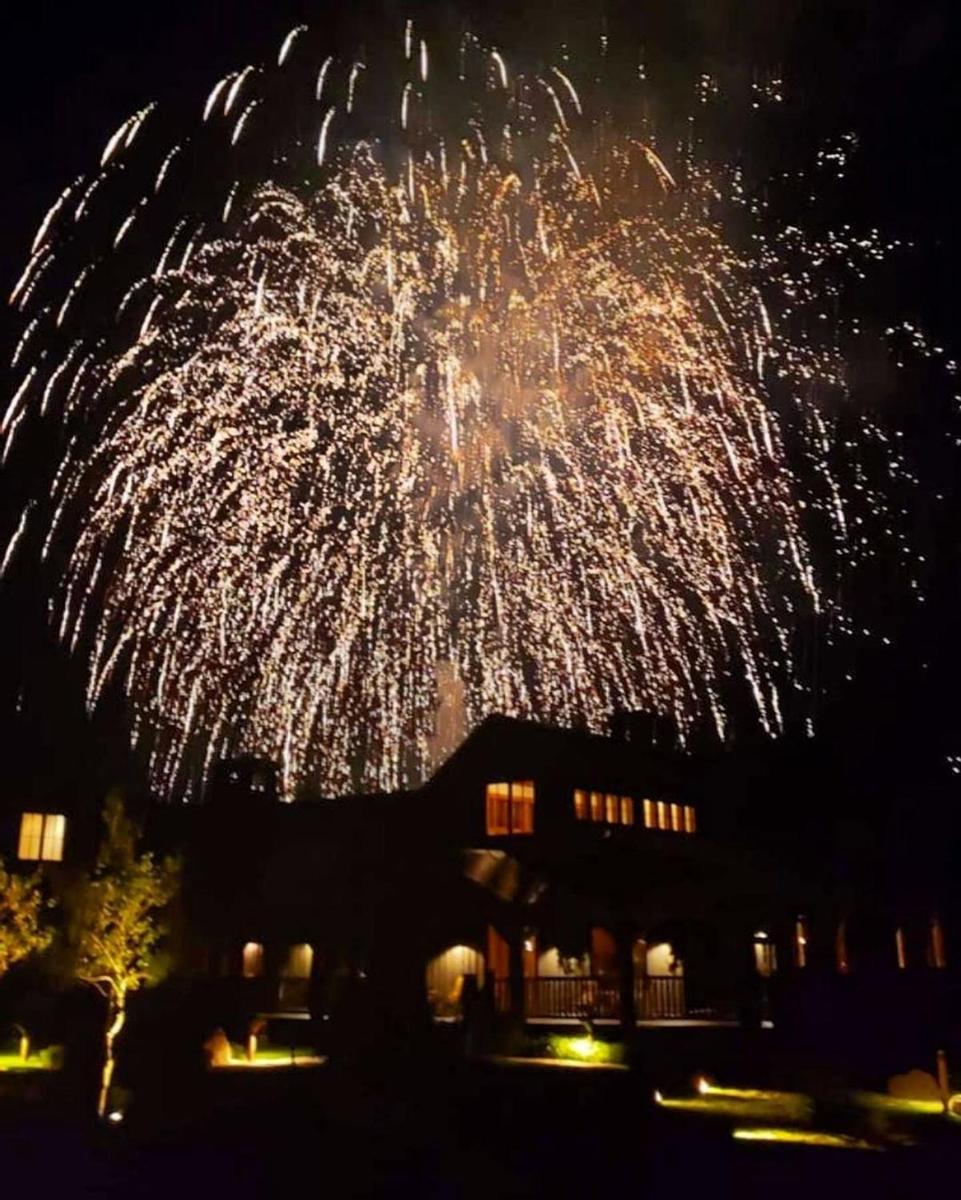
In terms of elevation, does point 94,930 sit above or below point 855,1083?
above

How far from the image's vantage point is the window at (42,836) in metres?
33.5

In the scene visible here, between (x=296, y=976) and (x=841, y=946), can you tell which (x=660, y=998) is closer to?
(x=841, y=946)

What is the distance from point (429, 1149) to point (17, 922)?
10.3 meters

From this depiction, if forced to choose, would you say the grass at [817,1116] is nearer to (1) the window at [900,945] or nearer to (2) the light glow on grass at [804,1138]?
(2) the light glow on grass at [804,1138]

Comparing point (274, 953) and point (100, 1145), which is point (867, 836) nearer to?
Result: point (274, 953)

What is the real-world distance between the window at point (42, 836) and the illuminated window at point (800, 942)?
2048 cm

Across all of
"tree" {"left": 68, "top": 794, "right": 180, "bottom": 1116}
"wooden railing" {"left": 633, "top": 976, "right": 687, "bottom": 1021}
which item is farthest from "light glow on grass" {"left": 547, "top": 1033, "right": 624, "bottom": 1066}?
"tree" {"left": 68, "top": 794, "right": 180, "bottom": 1116}

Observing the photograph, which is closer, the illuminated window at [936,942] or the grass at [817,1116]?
the grass at [817,1116]

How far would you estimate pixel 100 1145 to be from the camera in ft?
51.5

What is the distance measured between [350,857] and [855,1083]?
54.9 ft

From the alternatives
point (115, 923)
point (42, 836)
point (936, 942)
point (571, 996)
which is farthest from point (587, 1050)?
point (42, 836)

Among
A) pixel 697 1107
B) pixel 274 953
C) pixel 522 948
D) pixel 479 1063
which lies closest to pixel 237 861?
pixel 274 953

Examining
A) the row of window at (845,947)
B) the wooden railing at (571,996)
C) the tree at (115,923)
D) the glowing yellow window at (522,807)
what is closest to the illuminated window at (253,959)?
the glowing yellow window at (522,807)

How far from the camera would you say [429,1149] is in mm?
15750
